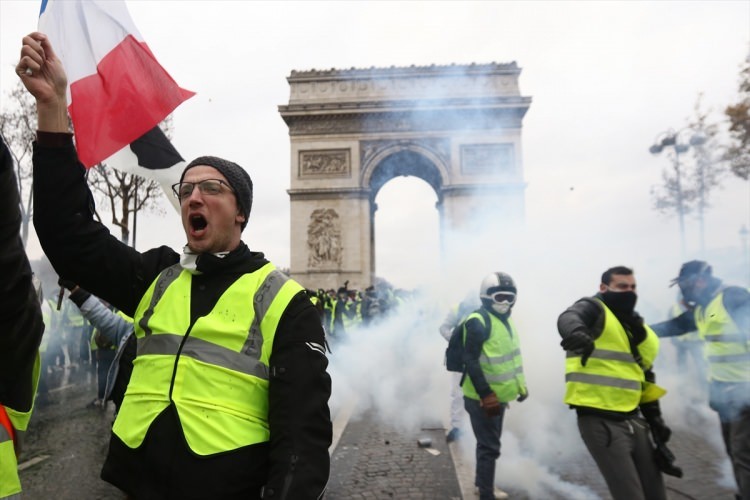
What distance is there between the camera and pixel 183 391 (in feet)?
4.82

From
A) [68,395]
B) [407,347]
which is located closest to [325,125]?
[407,347]

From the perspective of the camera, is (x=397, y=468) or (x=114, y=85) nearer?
(x=114, y=85)

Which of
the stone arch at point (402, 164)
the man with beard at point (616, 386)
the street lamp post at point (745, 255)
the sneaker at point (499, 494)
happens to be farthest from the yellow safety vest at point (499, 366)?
the stone arch at point (402, 164)

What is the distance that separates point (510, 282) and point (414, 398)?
436cm

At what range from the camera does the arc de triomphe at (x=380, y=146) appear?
23.9m

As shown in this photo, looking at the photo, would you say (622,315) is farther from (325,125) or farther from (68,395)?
(325,125)

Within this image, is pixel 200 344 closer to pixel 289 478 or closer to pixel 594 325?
pixel 289 478

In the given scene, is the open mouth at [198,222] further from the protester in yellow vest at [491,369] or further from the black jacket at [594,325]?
the protester in yellow vest at [491,369]

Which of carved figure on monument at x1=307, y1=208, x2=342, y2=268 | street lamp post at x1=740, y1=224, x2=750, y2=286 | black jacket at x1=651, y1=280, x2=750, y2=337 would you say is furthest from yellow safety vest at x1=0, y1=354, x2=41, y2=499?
carved figure on monument at x1=307, y1=208, x2=342, y2=268

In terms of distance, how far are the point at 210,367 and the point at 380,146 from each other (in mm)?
23992

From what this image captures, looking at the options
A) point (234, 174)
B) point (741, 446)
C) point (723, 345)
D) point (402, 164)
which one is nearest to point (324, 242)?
point (402, 164)

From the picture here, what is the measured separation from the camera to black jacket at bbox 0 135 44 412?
1178 mm

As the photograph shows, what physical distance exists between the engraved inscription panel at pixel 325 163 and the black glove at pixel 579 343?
2231cm

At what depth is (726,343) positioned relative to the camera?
4.07 metres
